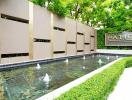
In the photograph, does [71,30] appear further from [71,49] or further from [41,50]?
[41,50]

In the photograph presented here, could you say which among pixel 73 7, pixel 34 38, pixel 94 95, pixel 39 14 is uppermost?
pixel 73 7

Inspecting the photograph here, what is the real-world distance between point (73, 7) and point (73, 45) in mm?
8119

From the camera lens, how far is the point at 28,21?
48.9 feet

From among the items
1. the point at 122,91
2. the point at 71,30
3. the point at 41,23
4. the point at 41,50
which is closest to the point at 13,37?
the point at 41,50

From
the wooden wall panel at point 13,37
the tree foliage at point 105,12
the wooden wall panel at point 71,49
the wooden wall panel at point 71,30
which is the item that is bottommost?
the wooden wall panel at point 71,49

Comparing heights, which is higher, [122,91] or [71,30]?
[71,30]

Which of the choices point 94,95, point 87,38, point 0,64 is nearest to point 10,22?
point 0,64

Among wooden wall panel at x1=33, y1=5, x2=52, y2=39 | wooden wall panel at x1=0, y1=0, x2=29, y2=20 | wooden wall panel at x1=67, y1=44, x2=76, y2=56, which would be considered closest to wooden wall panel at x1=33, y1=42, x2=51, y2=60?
wooden wall panel at x1=33, y1=5, x2=52, y2=39

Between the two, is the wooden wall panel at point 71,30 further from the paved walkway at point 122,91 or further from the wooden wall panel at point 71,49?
the paved walkway at point 122,91

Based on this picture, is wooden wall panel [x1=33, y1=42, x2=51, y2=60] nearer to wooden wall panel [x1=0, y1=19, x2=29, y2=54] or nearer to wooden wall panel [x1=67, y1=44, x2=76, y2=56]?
wooden wall panel [x1=0, y1=19, x2=29, y2=54]

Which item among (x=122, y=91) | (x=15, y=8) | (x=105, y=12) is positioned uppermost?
(x=105, y=12)

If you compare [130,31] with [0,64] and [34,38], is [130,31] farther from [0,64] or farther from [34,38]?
[0,64]

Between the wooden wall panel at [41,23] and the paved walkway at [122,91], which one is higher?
the wooden wall panel at [41,23]

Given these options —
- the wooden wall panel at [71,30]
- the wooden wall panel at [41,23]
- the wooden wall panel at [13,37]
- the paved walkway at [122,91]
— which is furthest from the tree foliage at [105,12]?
the paved walkway at [122,91]
